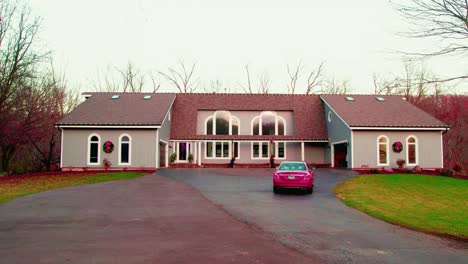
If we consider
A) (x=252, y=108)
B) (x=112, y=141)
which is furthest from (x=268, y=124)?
(x=112, y=141)

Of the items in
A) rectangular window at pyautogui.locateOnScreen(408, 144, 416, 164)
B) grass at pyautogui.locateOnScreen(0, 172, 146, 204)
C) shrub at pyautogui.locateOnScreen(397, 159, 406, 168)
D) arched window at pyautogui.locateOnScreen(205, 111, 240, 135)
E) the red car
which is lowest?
grass at pyautogui.locateOnScreen(0, 172, 146, 204)

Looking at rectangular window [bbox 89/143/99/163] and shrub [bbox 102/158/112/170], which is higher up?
rectangular window [bbox 89/143/99/163]

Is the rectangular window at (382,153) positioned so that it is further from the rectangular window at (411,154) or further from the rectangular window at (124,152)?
the rectangular window at (124,152)

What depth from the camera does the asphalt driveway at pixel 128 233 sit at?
6.43 metres

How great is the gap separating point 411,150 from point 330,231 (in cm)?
2270

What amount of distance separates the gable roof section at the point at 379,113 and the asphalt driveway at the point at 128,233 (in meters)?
18.4

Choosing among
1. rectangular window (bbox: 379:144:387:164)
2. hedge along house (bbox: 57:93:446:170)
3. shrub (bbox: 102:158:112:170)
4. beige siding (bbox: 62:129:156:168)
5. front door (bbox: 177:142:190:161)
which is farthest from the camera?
front door (bbox: 177:142:190:161)

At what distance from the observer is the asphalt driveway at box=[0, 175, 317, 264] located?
6430 millimetres

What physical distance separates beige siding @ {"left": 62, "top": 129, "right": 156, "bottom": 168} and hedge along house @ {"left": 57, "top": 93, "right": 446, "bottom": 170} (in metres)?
0.07

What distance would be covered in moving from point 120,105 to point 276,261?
90.6 feet

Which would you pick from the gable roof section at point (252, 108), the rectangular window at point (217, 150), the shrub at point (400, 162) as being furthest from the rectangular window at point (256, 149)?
the shrub at point (400, 162)

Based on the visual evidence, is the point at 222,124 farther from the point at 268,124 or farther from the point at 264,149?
the point at 264,149

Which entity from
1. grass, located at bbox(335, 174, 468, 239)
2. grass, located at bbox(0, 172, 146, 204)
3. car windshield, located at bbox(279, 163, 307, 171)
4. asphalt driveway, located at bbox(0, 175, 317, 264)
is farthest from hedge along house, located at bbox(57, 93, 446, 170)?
asphalt driveway, located at bbox(0, 175, 317, 264)

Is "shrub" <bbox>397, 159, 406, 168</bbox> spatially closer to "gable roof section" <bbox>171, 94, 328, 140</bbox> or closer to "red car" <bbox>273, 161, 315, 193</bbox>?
"gable roof section" <bbox>171, 94, 328, 140</bbox>
